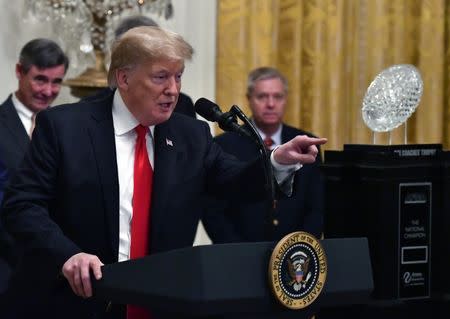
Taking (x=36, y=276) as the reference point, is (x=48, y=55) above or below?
above

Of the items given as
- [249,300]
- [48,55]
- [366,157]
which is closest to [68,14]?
[48,55]

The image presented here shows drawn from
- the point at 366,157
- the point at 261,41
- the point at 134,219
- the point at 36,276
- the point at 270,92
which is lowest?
the point at 36,276

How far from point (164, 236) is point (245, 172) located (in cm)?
29

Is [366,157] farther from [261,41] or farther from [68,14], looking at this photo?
[261,41]

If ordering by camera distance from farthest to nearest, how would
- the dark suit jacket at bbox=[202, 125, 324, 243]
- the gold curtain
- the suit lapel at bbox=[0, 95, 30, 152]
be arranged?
the gold curtain, the dark suit jacket at bbox=[202, 125, 324, 243], the suit lapel at bbox=[0, 95, 30, 152]

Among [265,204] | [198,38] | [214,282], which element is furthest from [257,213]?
[214,282]

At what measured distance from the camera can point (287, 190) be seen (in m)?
2.43

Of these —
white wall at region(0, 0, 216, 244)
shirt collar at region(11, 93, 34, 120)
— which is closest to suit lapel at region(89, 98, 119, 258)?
shirt collar at region(11, 93, 34, 120)

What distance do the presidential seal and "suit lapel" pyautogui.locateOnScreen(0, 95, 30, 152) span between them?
201 centimetres

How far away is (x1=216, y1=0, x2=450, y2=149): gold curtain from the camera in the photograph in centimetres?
527

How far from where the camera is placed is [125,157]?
250 cm

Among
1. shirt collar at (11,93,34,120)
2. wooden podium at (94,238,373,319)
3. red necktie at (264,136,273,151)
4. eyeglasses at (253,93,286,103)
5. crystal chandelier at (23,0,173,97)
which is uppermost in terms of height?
crystal chandelier at (23,0,173,97)

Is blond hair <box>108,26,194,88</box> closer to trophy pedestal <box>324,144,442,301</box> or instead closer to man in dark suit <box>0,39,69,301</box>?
trophy pedestal <box>324,144,442,301</box>

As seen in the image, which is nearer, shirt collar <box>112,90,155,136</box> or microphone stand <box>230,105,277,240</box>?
microphone stand <box>230,105,277,240</box>
